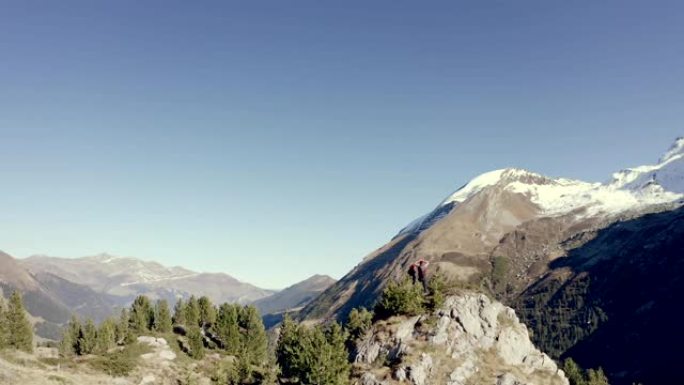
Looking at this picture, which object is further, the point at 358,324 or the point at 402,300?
the point at 358,324

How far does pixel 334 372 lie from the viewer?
90938 millimetres

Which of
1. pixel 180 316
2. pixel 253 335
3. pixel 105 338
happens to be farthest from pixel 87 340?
pixel 253 335

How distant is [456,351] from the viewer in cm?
10656

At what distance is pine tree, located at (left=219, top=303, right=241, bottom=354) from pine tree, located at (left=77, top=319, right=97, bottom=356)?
31893 mm

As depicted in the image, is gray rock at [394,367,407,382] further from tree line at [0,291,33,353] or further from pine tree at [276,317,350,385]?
tree line at [0,291,33,353]

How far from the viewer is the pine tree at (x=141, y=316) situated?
13726cm

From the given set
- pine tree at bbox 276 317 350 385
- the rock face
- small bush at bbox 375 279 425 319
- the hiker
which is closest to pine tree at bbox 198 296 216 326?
pine tree at bbox 276 317 350 385

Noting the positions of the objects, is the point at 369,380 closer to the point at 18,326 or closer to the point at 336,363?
the point at 336,363

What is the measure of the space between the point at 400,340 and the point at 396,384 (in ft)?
40.1

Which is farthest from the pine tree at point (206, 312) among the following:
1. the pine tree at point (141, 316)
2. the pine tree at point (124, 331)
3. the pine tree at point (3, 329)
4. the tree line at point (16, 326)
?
the pine tree at point (3, 329)

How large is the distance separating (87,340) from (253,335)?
4334 cm

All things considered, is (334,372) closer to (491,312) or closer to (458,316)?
(458,316)

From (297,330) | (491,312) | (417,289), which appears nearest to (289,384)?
(297,330)

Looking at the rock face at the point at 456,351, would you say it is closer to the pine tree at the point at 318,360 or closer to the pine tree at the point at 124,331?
the pine tree at the point at 318,360
